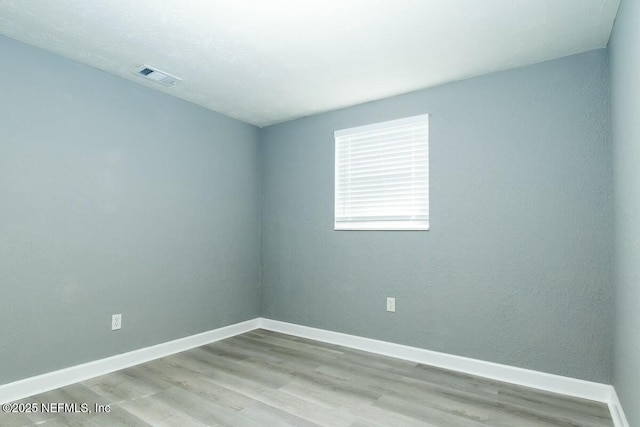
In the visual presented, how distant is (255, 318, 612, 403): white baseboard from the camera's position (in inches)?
90.3

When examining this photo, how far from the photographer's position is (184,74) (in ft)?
9.15

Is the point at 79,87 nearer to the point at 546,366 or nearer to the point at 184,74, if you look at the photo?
the point at 184,74

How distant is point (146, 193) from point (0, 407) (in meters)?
1.69

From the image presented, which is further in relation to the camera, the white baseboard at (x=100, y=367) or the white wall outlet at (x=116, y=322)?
the white wall outlet at (x=116, y=322)

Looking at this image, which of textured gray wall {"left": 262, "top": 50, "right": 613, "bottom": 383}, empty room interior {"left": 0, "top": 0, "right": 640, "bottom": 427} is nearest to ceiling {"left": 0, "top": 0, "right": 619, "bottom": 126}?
empty room interior {"left": 0, "top": 0, "right": 640, "bottom": 427}

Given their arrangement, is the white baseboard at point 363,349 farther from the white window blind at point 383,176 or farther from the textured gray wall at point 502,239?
the white window blind at point 383,176

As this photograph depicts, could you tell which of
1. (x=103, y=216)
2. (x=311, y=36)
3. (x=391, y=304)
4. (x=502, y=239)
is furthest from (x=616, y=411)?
(x=103, y=216)

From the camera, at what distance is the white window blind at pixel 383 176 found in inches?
121

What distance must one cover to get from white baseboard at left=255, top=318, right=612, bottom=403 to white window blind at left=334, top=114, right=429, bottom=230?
3.50 ft

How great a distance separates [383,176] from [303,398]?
6.54 ft

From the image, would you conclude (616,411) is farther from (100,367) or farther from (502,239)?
(100,367)

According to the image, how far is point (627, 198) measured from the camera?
5.87ft

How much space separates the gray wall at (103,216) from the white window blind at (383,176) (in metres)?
1.25

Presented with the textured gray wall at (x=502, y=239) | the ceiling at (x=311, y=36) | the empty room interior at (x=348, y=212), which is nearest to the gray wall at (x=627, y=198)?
the empty room interior at (x=348, y=212)
